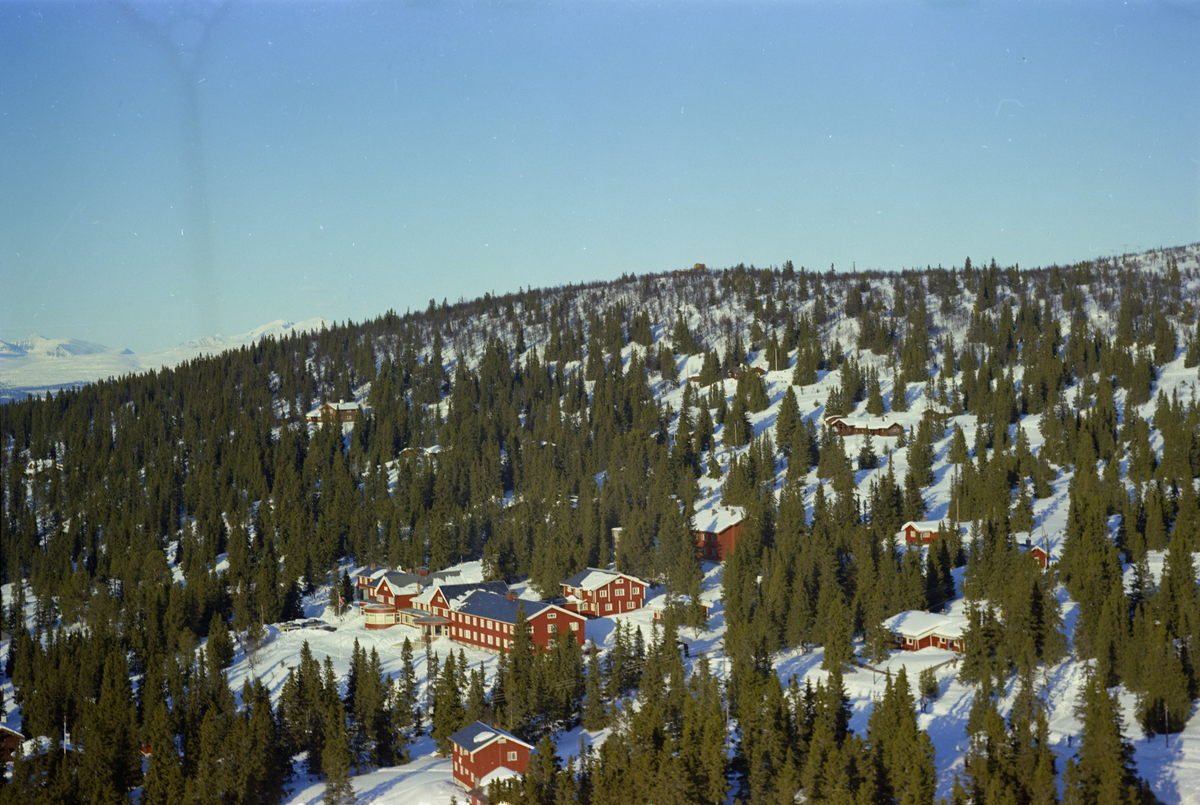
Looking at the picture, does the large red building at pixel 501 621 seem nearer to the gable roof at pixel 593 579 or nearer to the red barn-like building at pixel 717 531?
the gable roof at pixel 593 579

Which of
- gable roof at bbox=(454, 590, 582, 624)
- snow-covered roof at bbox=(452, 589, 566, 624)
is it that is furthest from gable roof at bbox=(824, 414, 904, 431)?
gable roof at bbox=(454, 590, 582, 624)

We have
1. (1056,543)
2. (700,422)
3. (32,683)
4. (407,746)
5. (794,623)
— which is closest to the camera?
(407,746)

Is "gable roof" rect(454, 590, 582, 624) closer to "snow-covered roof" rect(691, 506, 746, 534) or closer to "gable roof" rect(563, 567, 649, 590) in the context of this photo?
"gable roof" rect(563, 567, 649, 590)

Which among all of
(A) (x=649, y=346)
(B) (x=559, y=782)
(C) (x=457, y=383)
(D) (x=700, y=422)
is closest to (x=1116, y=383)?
(D) (x=700, y=422)

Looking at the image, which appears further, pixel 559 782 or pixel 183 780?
pixel 183 780

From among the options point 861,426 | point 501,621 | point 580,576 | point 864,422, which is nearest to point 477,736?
point 501,621

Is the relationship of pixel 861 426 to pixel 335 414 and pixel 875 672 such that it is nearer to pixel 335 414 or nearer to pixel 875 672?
pixel 875 672

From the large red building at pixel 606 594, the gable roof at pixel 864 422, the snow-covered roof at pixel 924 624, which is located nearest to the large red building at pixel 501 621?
the large red building at pixel 606 594

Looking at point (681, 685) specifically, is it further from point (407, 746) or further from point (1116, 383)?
point (1116, 383)
